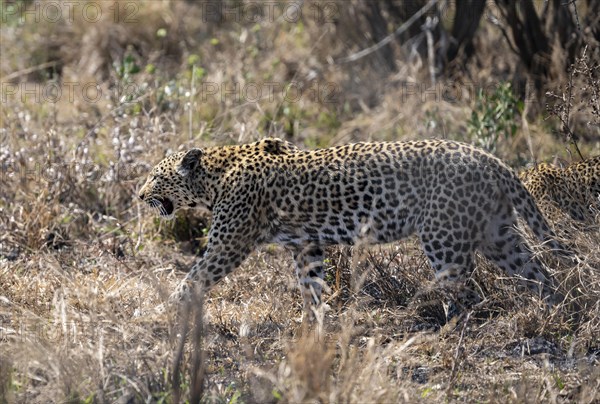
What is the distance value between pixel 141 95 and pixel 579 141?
432 cm

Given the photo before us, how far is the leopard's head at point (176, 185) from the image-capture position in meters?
7.94

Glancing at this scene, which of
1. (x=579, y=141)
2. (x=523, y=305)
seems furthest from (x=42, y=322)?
(x=579, y=141)

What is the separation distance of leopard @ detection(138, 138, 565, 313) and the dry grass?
0.78 feet

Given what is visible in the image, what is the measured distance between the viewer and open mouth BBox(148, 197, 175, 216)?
8047 mm

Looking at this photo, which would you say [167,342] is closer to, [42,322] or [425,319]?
[42,322]

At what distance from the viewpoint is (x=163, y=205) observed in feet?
26.5

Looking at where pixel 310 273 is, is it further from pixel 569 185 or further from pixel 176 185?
pixel 569 185

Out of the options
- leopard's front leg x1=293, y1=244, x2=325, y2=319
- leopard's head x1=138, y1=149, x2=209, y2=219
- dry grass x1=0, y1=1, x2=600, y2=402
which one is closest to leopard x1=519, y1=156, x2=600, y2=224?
dry grass x1=0, y1=1, x2=600, y2=402

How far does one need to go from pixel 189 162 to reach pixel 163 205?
1.27 ft

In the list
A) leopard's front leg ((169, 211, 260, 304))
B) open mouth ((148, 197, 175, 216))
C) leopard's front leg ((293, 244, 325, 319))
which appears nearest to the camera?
leopard's front leg ((169, 211, 260, 304))
